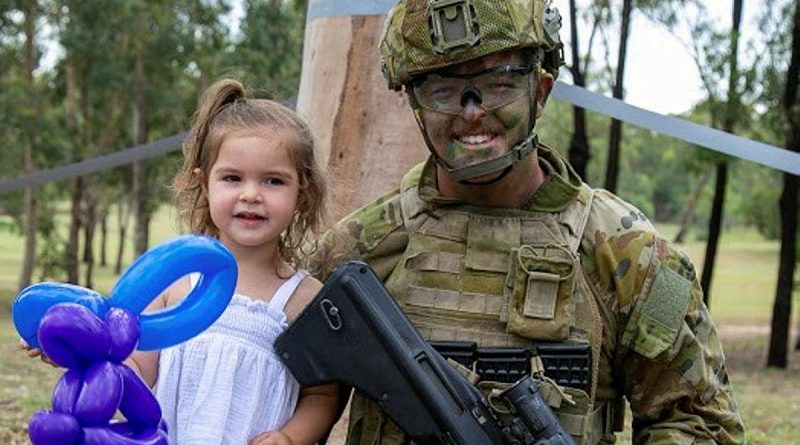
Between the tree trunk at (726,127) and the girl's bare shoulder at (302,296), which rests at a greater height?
the girl's bare shoulder at (302,296)

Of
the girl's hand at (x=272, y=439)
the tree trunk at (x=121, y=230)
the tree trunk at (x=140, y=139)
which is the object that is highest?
the girl's hand at (x=272, y=439)

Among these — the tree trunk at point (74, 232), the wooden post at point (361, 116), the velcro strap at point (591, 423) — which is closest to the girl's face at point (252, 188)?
the velcro strap at point (591, 423)

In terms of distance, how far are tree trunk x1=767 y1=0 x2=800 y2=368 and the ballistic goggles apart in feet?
47.5

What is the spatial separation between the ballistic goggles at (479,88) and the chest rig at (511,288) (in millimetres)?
258

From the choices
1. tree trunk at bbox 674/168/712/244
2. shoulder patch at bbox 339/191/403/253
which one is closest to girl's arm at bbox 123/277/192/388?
shoulder patch at bbox 339/191/403/253

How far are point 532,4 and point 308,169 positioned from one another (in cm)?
62

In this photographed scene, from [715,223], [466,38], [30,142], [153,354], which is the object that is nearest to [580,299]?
[466,38]

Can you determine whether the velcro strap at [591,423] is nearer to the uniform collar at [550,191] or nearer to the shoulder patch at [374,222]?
the uniform collar at [550,191]

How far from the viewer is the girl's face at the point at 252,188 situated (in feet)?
8.29

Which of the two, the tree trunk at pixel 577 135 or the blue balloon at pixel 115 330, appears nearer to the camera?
the blue balloon at pixel 115 330

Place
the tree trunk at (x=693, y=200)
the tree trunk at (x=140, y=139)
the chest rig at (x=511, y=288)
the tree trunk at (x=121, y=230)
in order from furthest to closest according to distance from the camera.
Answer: the tree trunk at (x=121, y=230) → the tree trunk at (x=693, y=200) → the tree trunk at (x=140, y=139) → the chest rig at (x=511, y=288)

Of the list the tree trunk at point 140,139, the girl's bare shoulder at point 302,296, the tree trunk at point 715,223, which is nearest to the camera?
the girl's bare shoulder at point 302,296

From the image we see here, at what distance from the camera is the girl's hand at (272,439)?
2.46 meters

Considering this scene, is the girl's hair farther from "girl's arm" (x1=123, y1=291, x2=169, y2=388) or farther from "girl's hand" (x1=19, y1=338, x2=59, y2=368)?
"girl's hand" (x1=19, y1=338, x2=59, y2=368)
